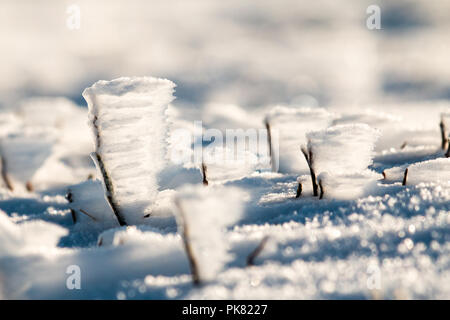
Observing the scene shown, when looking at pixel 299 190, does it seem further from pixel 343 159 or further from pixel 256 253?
pixel 256 253

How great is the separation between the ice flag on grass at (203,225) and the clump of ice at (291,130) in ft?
4.18

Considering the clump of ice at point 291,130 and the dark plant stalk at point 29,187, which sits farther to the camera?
the dark plant stalk at point 29,187

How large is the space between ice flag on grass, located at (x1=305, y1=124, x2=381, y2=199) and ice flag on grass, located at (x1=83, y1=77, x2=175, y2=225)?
27.8 inches

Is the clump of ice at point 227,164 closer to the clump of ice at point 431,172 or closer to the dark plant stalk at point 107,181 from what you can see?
the dark plant stalk at point 107,181

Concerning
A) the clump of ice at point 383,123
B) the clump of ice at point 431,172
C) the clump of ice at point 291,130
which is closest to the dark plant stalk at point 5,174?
the clump of ice at point 291,130

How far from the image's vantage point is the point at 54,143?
3.50m

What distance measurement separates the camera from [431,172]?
185cm

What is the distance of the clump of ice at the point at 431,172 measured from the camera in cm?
183

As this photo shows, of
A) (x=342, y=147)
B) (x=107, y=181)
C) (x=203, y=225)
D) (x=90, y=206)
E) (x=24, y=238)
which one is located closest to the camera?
(x=203, y=225)

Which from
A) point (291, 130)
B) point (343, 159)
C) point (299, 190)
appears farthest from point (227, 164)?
point (343, 159)

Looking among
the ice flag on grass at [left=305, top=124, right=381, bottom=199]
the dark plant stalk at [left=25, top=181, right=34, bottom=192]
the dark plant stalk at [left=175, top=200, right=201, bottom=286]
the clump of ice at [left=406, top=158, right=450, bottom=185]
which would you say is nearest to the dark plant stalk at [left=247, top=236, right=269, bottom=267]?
the dark plant stalk at [left=175, top=200, right=201, bottom=286]

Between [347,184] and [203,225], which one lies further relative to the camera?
[347,184]

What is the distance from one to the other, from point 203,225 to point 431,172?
53.4 inches
